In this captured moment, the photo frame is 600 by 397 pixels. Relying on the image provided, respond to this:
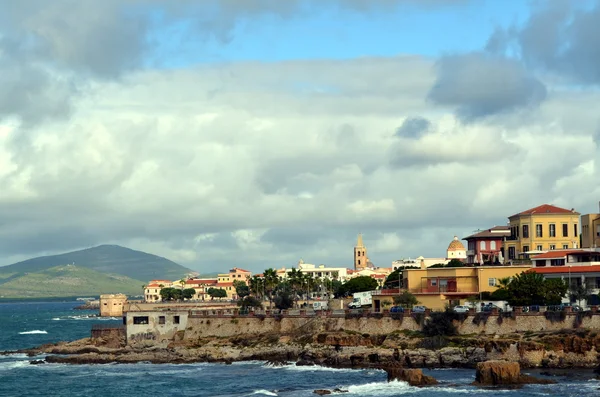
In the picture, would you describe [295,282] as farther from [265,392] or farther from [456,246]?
[265,392]

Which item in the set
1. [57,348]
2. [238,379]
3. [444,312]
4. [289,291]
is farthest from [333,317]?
[289,291]

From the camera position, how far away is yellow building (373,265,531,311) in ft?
381

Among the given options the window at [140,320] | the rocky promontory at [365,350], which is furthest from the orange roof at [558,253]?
the window at [140,320]

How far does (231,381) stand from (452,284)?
126 ft

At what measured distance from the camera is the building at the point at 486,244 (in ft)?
474

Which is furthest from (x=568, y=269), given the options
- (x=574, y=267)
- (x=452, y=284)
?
(x=452, y=284)

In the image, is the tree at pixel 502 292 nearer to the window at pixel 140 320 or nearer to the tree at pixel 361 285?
the window at pixel 140 320

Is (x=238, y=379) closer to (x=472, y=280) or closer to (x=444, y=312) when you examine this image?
(x=444, y=312)

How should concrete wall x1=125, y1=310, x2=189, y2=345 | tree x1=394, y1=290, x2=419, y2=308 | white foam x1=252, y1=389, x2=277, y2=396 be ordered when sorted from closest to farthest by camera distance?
white foam x1=252, y1=389, x2=277, y2=396 < tree x1=394, y1=290, x2=419, y2=308 < concrete wall x1=125, y1=310, x2=189, y2=345

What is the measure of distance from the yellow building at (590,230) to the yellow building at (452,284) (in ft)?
59.6

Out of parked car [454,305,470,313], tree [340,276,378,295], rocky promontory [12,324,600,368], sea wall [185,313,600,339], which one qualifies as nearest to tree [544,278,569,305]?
sea wall [185,313,600,339]

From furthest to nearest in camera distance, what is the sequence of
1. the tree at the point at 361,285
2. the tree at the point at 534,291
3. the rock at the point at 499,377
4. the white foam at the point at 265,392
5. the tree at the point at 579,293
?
the tree at the point at 361,285 < the tree at the point at 534,291 < the tree at the point at 579,293 < the rock at the point at 499,377 < the white foam at the point at 265,392

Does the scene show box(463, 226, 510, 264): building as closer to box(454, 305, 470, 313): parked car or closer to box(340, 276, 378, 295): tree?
box(340, 276, 378, 295): tree

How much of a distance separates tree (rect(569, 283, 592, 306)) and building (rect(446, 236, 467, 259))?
8701 centimetres
